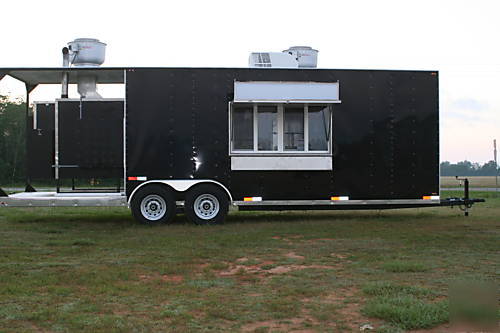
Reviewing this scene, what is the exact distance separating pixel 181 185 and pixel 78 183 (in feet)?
9.40

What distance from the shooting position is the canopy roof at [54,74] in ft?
37.1

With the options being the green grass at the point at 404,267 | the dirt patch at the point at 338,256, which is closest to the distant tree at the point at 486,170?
the dirt patch at the point at 338,256

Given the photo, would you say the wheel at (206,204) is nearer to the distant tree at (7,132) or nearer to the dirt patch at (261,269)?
the dirt patch at (261,269)

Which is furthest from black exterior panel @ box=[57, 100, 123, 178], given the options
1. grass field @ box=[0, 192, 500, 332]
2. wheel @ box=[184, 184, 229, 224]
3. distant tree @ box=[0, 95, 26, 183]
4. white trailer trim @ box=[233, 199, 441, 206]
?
distant tree @ box=[0, 95, 26, 183]

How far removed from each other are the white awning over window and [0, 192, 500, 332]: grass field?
264cm

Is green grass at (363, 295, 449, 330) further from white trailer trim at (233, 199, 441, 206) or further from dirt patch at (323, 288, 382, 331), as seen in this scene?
white trailer trim at (233, 199, 441, 206)

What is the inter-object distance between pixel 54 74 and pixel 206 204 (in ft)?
14.2

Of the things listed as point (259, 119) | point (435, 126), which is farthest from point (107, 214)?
point (435, 126)

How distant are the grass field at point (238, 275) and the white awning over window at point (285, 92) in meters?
2.64

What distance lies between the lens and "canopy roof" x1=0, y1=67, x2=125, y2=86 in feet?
37.1

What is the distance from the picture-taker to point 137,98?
37.2 feet

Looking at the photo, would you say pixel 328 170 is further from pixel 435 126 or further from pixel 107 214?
pixel 107 214

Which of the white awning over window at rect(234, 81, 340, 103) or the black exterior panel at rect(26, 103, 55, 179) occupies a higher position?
the white awning over window at rect(234, 81, 340, 103)

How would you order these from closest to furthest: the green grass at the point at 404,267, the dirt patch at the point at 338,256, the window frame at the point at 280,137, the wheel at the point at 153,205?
the green grass at the point at 404,267
the dirt patch at the point at 338,256
the wheel at the point at 153,205
the window frame at the point at 280,137
